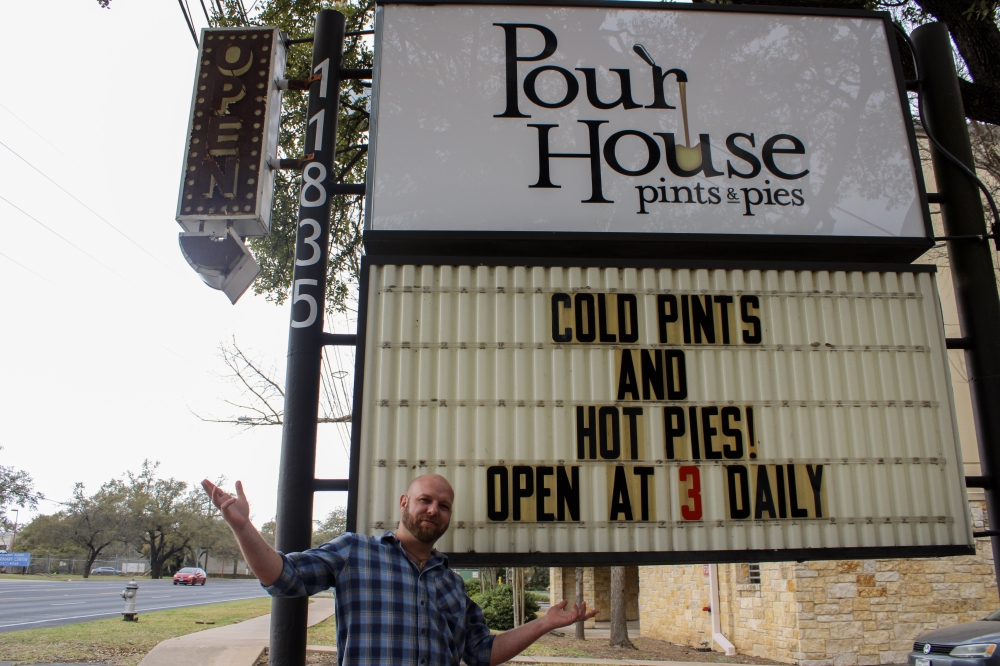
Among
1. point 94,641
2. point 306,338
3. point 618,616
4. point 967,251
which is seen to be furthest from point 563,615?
point 618,616

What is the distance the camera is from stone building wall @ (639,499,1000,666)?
12.4m

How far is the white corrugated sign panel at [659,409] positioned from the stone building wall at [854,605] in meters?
9.35

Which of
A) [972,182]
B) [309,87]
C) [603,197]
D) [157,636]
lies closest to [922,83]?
[972,182]

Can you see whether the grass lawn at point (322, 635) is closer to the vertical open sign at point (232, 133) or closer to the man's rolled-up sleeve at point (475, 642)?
the vertical open sign at point (232, 133)

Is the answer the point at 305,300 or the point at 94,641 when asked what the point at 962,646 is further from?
the point at 94,641

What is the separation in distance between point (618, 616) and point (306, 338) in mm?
14468

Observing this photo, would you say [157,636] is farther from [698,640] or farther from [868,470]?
[868,470]

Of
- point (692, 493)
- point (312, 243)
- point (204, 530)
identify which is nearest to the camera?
point (692, 493)

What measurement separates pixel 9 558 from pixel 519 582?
208ft

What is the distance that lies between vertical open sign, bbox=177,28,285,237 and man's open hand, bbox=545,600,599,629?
10.3ft

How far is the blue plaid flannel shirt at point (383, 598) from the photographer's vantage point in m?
3.02

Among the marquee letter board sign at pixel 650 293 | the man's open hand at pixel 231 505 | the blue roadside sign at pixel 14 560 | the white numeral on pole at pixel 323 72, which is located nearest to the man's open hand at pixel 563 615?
the marquee letter board sign at pixel 650 293

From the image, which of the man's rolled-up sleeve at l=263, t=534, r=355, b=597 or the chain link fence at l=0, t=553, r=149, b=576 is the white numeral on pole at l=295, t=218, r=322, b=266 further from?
the chain link fence at l=0, t=553, r=149, b=576

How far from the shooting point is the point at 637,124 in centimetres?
507
